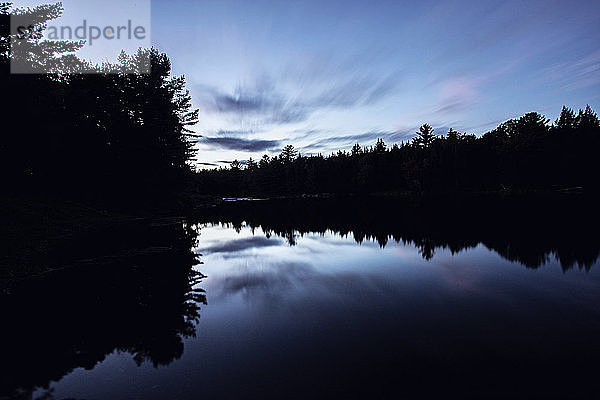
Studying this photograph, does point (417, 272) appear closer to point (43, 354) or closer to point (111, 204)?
point (43, 354)

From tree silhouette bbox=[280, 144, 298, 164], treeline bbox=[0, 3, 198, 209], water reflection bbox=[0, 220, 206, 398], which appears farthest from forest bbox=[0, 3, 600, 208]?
tree silhouette bbox=[280, 144, 298, 164]

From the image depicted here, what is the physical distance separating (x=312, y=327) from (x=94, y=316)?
6.88 m

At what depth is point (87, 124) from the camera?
1604 inches

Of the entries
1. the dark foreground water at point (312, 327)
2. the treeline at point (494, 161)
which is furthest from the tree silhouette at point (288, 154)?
the dark foreground water at point (312, 327)

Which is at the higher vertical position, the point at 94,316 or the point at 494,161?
the point at 494,161

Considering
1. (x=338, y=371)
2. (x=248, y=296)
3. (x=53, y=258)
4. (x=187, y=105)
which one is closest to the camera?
(x=338, y=371)

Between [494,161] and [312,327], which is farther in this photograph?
[494,161]

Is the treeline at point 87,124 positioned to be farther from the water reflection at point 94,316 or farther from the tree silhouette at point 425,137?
the tree silhouette at point 425,137

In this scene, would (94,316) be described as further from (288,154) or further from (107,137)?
(288,154)

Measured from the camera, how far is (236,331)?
27.0 feet

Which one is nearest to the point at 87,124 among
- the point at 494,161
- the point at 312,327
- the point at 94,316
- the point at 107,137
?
the point at 107,137

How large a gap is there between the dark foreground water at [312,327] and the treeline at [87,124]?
80.9ft

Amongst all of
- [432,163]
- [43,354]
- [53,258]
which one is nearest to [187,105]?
[53,258]

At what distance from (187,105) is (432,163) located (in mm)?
83971
